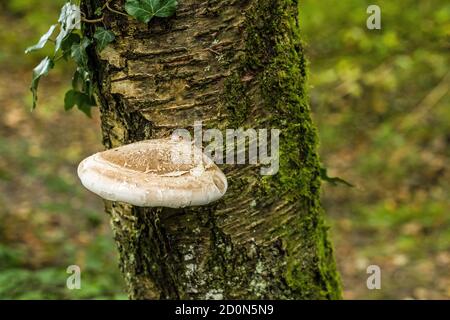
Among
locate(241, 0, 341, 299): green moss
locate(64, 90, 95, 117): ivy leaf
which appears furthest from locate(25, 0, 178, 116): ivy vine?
locate(241, 0, 341, 299): green moss

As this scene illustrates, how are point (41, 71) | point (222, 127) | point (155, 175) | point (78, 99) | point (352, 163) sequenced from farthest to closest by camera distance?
point (352, 163)
point (78, 99)
point (41, 71)
point (222, 127)
point (155, 175)

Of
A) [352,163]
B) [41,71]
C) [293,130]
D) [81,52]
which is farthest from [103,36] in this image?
[352,163]

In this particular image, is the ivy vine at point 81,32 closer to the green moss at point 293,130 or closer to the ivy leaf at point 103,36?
the ivy leaf at point 103,36

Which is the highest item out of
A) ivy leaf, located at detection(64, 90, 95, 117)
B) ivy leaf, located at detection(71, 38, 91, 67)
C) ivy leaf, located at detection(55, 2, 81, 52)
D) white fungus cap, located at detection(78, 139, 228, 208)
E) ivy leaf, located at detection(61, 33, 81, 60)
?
ivy leaf, located at detection(55, 2, 81, 52)

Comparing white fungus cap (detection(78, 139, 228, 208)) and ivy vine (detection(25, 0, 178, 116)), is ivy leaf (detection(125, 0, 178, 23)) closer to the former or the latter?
ivy vine (detection(25, 0, 178, 116))

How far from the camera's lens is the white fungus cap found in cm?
164

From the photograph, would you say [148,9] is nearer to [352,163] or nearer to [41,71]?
[41,71]

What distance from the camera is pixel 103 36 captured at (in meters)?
1.96

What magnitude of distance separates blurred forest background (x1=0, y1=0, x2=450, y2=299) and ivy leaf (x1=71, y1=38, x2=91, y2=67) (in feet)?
7.54

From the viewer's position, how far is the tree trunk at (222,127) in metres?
1.96

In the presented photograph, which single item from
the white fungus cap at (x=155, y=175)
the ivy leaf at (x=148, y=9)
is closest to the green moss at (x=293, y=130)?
the ivy leaf at (x=148, y=9)

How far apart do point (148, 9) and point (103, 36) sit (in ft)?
0.73
